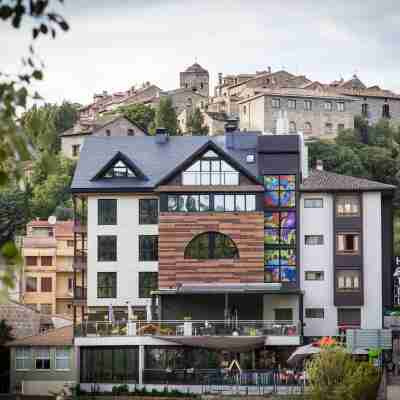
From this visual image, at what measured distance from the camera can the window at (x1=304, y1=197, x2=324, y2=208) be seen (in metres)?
64.5

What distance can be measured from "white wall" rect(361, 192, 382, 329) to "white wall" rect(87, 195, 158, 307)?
963cm

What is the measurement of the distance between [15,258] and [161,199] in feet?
172

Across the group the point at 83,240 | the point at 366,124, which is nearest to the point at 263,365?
the point at 83,240

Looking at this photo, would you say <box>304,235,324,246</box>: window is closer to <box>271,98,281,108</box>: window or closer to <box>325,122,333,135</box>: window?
<box>271,98,281,108</box>: window

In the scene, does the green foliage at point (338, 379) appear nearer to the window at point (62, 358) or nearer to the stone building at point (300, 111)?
the window at point (62, 358)

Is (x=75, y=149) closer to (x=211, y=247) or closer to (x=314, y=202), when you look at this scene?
(x=314, y=202)

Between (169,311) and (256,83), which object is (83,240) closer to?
(169,311)

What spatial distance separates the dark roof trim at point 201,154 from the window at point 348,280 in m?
5.63

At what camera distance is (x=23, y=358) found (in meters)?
59.5

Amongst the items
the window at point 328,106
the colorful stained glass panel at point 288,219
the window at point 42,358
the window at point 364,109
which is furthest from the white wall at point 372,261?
the window at point 364,109

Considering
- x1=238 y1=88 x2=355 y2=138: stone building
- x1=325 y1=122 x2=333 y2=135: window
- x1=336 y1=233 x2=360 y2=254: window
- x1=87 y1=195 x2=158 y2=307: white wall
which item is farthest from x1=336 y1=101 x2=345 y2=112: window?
x1=87 y1=195 x2=158 y2=307: white wall

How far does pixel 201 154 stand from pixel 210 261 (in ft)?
15.8

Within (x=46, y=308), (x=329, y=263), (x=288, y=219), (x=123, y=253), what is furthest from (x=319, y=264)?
(x=46, y=308)

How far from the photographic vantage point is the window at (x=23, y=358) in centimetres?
5925
